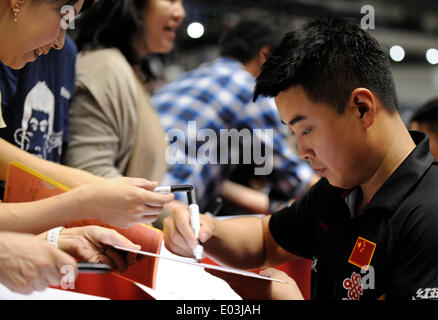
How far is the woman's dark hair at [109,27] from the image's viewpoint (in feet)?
5.54

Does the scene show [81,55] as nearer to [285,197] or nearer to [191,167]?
[191,167]

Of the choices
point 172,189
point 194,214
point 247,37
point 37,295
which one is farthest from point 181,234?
point 247,37

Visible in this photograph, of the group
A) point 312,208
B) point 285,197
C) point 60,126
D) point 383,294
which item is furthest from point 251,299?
point 285,197

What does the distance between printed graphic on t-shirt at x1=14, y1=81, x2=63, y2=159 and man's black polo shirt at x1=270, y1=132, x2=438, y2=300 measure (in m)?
0.72

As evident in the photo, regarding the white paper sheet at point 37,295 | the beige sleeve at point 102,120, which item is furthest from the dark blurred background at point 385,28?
the white paper sheet at point 37,295

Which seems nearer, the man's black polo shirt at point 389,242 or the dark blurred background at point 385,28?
the man's black polo shirt at point 389,242

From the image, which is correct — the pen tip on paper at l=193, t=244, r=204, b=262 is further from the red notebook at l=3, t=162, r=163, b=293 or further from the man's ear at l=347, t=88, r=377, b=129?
the man's ear at l=347, t=88, r=377, b=129

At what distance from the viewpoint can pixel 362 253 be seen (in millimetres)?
995

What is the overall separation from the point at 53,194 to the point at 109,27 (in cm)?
86

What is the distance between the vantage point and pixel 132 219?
3.08 ft

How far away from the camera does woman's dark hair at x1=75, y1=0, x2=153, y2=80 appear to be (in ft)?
5.54

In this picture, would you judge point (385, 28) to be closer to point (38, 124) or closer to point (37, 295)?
point (38, 124)

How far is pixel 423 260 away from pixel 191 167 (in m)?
1.01

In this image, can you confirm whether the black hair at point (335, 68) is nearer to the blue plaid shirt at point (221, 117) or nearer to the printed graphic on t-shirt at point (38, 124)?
the printed graphic on t-shirt at point (38, 124)
